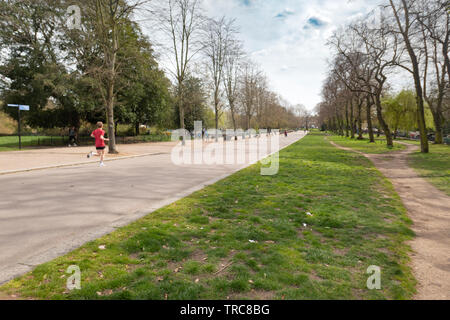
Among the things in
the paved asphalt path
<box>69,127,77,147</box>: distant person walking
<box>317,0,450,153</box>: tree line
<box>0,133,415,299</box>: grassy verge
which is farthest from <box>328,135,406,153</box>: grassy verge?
<box>69,127,77,147</box>: distant person walking

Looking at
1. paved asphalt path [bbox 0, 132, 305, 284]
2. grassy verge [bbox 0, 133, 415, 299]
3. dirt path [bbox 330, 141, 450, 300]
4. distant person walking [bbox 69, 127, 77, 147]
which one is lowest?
dirt path [bbox 330, 141, 450, 300]

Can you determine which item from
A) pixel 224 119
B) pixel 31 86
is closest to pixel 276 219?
pixel 31 86

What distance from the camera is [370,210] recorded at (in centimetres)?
599

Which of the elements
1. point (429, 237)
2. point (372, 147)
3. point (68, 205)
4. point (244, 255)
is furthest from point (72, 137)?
point (429, 237)

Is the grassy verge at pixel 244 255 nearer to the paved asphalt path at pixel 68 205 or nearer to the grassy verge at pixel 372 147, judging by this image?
the paved asphalt path at pixel 68 205

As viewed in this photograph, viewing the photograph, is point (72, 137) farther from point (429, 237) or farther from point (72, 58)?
point (429, 237)

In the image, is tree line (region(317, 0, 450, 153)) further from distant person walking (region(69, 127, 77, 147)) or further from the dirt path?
distant person walking (region(69, 127, 77, 147))

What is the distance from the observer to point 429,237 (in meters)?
4.64

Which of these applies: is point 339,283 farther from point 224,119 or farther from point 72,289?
point 224,119

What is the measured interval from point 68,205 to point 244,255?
4449 mm

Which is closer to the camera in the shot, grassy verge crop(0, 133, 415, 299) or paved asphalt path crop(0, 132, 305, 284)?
grassy verge crop(0, 133, 415, 299)

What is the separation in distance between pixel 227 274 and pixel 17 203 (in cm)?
559

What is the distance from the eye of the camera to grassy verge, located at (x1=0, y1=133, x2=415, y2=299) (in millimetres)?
2904

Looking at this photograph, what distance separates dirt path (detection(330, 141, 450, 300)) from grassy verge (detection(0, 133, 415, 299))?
160 millimetres
